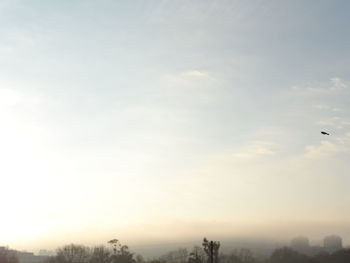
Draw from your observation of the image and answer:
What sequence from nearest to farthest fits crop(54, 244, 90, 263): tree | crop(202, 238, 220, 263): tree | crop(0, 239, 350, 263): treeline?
crop(202, 238, 220, 263): tree < crop(0, 239, 350, 263): treeline < crop(54, 244, 90, 263): tree

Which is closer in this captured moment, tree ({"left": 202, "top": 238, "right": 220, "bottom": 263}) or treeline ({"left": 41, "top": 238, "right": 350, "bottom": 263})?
tree ({"left": 202, "top": 238, "right": 220, "bottom": 263})

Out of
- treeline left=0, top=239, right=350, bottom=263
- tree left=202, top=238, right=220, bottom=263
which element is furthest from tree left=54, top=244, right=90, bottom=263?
tree left=202, top=238, right=220, bottom=263

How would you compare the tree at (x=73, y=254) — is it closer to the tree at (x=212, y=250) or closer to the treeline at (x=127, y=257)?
the treeline at (x=127, y=257)

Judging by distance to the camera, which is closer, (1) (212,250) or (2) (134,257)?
(1) (212,250)

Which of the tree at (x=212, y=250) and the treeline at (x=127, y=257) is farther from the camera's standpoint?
the treeline at (x=127, y=257)

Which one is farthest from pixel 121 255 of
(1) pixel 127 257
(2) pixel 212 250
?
(2) pixel 212 250

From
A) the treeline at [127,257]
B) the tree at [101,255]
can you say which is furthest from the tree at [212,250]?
the tree at [101,255]

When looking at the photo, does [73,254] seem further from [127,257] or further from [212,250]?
[212,250]

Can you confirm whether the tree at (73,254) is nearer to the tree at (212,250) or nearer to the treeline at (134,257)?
the treeline at (134,257)

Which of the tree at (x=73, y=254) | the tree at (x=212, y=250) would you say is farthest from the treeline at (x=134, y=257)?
the tree at (x=212, y=250)

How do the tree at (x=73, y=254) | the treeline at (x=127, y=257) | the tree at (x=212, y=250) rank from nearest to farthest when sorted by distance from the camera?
the tree at (x=212, y=250), the treeline at (x=127, y=257), the tree at (x=73, y=254)

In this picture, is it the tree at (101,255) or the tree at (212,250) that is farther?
the tree at (101,255)

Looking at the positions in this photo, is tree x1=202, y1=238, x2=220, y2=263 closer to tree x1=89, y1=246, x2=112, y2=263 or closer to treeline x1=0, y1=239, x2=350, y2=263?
treeline x1=0, y1=239, x2=350, y2=263

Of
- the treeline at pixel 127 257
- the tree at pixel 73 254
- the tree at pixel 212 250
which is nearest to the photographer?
the tree at pixel 212 250
